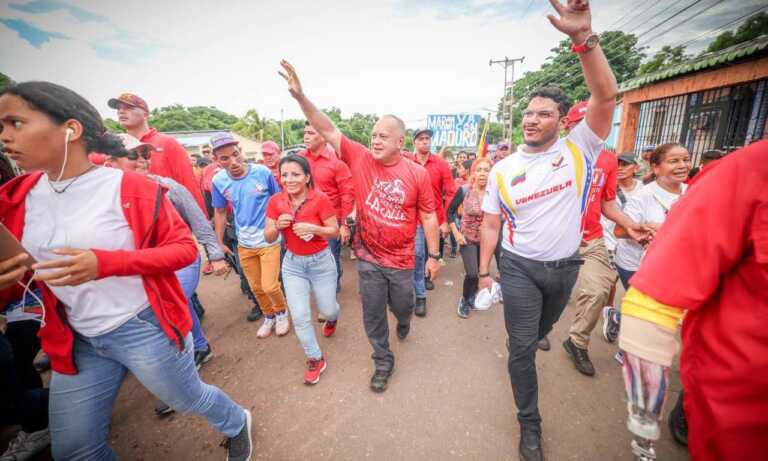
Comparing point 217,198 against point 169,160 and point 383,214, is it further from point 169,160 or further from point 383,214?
point 383,214

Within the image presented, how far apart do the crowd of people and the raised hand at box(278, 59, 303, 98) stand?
16 cm

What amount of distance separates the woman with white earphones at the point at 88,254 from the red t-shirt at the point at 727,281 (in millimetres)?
2137

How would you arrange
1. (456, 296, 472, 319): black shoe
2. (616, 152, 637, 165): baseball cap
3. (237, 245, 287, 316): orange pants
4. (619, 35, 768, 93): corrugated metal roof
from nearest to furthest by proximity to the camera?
(237, 245, 287, 316): orange pants → (616, 152, 637, 165): baseball cap → (456, 296, 472, 319): black shoe → (619, 35, 768, 93): corrugated metal roof

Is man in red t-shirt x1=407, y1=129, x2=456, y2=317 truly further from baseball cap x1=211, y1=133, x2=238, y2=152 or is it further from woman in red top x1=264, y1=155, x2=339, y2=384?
baseball cap x1=211, y1=133, x2=238, y2=152

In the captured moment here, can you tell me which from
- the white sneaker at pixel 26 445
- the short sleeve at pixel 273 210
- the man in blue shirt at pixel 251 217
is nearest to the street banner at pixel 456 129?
the man in blue shirt at pixel 251 217

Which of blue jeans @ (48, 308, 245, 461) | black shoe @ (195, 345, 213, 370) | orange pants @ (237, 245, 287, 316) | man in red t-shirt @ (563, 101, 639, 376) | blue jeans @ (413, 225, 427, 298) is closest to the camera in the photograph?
blue jeans @ (48, 308, 245, 461)

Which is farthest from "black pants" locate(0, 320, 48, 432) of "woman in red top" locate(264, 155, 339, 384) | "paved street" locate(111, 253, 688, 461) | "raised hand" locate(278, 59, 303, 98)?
"raised hand" locate(278, 59, 303, 98)

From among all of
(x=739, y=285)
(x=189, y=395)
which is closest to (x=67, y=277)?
(x=189, y=395)

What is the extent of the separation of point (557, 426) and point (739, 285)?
2099 mm

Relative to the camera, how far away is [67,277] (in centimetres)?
120

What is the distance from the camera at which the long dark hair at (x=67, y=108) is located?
1334 millimetres

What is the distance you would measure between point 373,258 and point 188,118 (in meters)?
59.6

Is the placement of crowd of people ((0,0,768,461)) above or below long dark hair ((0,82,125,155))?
below

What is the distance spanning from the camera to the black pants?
2.06m
